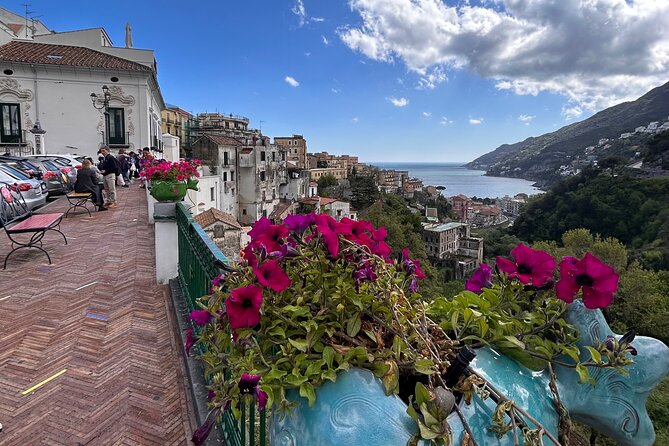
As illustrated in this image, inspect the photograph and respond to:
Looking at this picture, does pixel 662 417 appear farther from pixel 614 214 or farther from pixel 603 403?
pixel 614 214

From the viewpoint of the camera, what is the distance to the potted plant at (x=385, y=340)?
113cm

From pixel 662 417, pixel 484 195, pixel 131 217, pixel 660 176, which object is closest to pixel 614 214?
pixel 660 176

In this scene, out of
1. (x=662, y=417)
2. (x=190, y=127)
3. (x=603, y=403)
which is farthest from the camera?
(x=190, y=127)

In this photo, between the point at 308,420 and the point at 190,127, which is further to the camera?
the point at 190,127

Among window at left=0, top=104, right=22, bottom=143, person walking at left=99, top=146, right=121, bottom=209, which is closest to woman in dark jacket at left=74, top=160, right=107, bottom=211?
person walking at left=99, top=146, right=121, bottom=209

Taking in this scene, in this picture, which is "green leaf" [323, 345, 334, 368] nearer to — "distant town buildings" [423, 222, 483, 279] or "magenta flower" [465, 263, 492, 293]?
"magenta flower" [465, 263, 492, 293]

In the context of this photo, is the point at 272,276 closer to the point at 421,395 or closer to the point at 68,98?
the point at 421,395

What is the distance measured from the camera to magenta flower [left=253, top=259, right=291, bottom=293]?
4.14ft

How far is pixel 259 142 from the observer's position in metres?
44.3

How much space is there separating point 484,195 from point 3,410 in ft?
542

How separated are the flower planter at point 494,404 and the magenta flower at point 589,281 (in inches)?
5.8

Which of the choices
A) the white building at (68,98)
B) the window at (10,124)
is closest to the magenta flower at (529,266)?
the white building at (68,98)

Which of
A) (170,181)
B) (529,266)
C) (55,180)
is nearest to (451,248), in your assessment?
(55,180)

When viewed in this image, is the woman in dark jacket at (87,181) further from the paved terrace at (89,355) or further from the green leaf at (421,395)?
the green leaf at (421,395)
